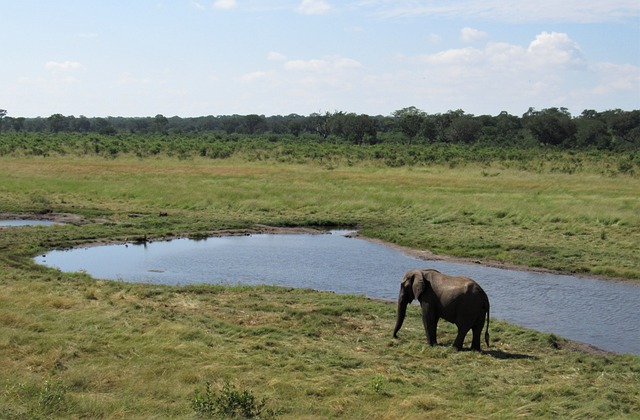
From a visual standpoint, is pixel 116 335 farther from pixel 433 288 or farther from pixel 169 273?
pixel 169 273

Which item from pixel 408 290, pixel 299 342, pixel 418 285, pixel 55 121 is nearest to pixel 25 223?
pixel 299 342

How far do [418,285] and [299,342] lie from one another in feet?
9.21

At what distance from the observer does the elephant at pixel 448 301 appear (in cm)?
1644

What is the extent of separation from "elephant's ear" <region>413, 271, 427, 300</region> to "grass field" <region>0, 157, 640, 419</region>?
3.42ft

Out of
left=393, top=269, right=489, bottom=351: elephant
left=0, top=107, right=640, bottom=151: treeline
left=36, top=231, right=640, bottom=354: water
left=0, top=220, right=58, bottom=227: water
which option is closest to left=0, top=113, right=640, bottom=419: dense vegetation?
left=393, top=269, right=489, bottom=351: elephant

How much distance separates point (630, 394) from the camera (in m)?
13.3

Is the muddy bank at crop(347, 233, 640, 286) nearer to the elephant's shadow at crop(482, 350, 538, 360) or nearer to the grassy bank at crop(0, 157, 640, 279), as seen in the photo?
the grassy bank at crop(0, 157, 640, 279)

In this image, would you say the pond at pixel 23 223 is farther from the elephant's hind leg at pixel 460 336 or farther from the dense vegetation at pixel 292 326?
the elephant's hind leg at pixel 460 336

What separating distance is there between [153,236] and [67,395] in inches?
913

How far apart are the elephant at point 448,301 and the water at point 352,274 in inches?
149

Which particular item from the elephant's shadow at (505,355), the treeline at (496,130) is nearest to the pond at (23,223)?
the elephant's shadow at (505,355)

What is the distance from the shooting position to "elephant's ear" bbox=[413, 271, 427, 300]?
17.0 metres

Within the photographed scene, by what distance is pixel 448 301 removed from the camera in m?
16.6

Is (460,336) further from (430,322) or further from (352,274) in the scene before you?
(352,274)
